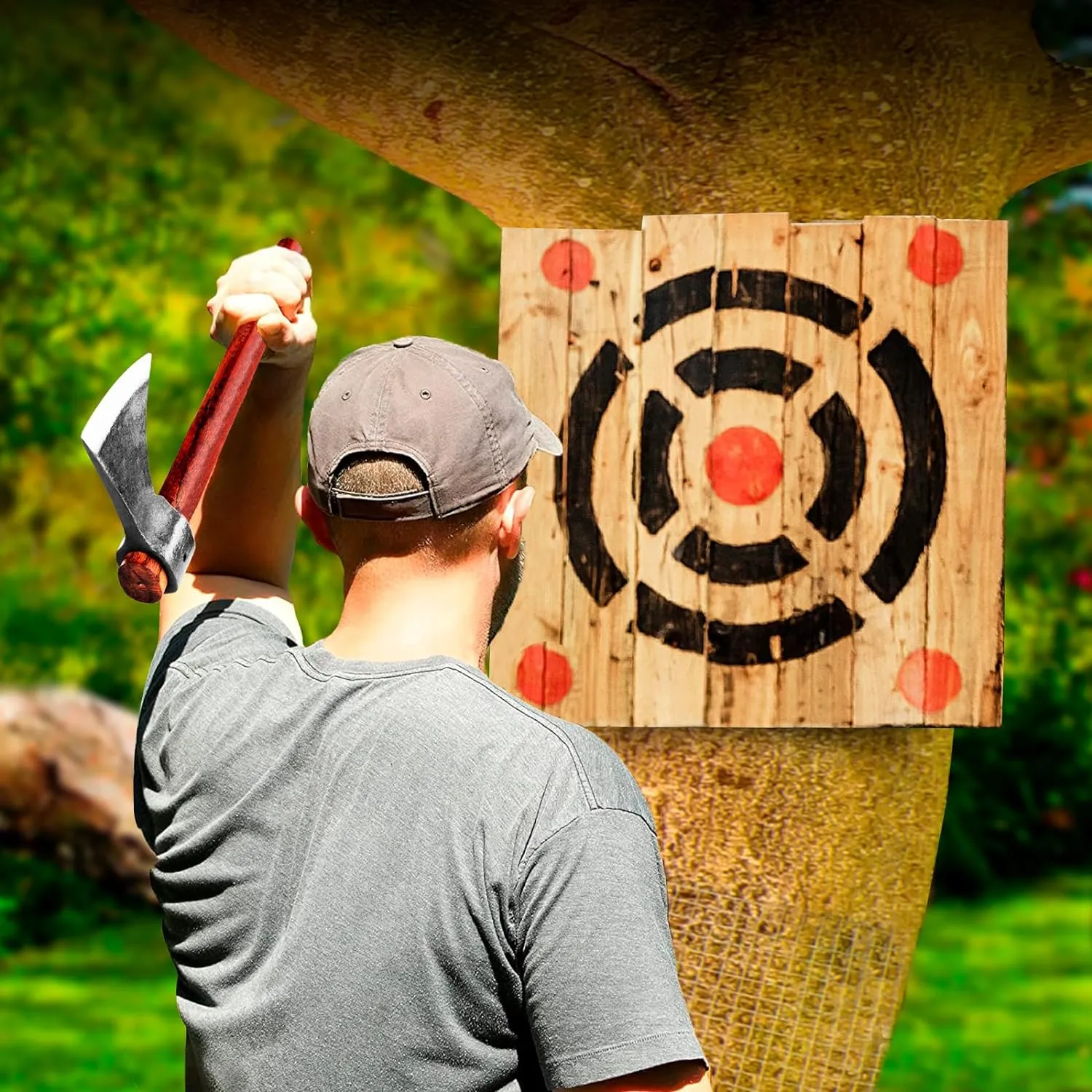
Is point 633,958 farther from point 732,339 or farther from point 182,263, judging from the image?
point 182,263

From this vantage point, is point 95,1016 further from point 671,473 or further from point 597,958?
point 597,958

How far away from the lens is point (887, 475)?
225 centimetres

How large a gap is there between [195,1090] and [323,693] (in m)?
0.36

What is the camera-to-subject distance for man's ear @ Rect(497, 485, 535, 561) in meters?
1.30

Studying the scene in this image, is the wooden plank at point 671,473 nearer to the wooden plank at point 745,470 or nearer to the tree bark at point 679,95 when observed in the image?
the wooden plank at point 745,470

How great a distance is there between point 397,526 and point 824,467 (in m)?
1.15

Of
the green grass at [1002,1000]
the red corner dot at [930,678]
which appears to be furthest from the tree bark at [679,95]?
the green grass at [1002,1000]

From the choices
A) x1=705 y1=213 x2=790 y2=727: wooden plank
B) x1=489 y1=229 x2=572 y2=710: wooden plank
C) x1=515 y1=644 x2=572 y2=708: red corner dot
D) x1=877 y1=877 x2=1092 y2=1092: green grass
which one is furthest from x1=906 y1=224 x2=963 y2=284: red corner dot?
x1=877 y1=877 x2=1092 y2=1092: green grass

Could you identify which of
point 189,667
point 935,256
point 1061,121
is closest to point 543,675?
point 935,256

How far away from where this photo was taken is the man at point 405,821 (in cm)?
108

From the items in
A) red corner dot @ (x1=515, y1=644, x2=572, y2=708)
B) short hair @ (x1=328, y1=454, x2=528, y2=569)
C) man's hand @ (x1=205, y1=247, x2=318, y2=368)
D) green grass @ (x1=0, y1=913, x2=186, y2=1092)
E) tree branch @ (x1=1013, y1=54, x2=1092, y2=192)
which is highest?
tree branch @ (x1=1013, y1=54, x2=1092, y2=192)

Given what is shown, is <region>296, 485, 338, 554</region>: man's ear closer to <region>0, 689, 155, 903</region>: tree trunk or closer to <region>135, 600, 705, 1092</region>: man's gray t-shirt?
<region>135, 600, 705, 1092</region>: man's gray t-shirt

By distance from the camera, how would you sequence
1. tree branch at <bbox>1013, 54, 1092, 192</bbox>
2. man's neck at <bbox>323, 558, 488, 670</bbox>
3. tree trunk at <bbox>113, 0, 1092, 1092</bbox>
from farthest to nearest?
tree branch at <bbox>1013, 54, 1092, 192</bbox> → tree trunk at <bbox>113, 0, 1092, 1092</bbox> → man's neck at <bbox>323, 558, 488, 670</bbox>

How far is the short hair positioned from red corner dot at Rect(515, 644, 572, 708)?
958mm
